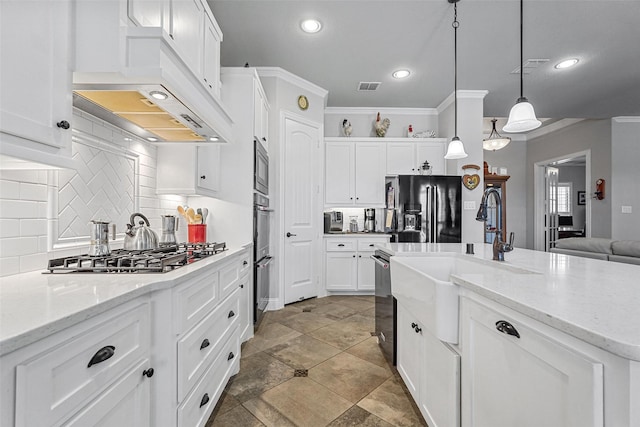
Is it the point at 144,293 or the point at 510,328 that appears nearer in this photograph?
the point at 510,328

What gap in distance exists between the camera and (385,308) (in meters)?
2.11

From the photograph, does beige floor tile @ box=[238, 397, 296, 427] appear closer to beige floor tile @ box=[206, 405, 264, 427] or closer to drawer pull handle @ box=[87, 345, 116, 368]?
beige floor tile @ box=[206, 405, 264, 427]

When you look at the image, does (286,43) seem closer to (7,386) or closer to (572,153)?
(7,386)

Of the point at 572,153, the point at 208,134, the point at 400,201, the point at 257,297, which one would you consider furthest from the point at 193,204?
the point at 572,153

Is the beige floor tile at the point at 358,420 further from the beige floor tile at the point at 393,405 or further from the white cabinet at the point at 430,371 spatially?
the white cabinet at the point at 430,371

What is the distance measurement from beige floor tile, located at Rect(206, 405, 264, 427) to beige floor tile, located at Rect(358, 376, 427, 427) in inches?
24.4

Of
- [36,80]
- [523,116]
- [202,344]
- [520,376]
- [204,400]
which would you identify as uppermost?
[523,116]

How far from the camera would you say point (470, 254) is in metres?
1.88

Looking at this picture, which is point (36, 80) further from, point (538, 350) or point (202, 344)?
point (538, 350)

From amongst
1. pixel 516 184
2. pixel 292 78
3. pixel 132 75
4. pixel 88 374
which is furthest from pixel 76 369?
pixel 516 184

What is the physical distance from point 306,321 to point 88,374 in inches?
95.6

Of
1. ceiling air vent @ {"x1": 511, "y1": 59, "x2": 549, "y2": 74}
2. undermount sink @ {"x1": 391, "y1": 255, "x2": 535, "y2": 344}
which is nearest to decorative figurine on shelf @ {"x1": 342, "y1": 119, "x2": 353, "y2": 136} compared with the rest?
ceiling air vent @ {"x1": 511, "y1": 59, "x2": 549, "y2": 74}

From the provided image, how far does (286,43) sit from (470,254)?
2639mm

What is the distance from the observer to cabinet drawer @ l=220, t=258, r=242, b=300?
1.65 metres
